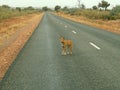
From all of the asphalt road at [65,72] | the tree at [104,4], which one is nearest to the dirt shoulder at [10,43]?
the asphalt road at [65,72]

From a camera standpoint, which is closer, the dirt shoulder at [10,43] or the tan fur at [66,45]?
the dirt shoulder at [10,43]

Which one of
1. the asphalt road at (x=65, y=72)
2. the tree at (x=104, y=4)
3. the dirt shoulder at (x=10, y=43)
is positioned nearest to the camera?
the asphalt road at (x=65, y=72)

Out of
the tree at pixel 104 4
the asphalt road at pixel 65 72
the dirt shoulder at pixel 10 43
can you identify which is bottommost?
the tree at pixel 104 4

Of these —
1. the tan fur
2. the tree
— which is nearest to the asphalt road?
the tan fur

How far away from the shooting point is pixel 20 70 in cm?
883

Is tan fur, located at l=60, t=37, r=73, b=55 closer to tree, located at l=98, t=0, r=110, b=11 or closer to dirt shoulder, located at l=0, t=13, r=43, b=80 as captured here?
dirt shoulder, located at l=0, t=13, r=43, b=80

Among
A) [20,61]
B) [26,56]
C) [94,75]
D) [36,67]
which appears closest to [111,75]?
[94,75]

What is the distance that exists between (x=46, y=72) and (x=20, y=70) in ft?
3.18

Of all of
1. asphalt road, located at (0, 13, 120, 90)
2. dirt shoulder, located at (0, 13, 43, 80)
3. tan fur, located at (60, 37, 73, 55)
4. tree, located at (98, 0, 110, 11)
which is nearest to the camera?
asphalt road, located at (0, 13, 120, 90)

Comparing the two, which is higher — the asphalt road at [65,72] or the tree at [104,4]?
the asphalt road at [65,72]

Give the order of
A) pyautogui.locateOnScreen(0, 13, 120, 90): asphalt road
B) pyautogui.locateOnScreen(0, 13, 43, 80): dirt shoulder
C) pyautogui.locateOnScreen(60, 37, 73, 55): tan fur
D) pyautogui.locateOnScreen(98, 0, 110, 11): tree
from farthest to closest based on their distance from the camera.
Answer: pyautogui.locateOnScreen(98, 0, 110, 11): tree → pyautogui.locateOnScreen(60, 37, 73, 55): tan fur → pyautogui.locateOnScreen(0, 13, 43, 80): dirt shoulder → pyautogui.locateOnScreen(0, 13, 120, 90): asphalt road

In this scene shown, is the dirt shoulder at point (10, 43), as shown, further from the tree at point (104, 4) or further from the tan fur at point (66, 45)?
the tree at point (104, 4)

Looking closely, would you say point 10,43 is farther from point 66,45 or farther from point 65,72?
point 65,72

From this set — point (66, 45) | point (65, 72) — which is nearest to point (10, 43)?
point (66, 45)
